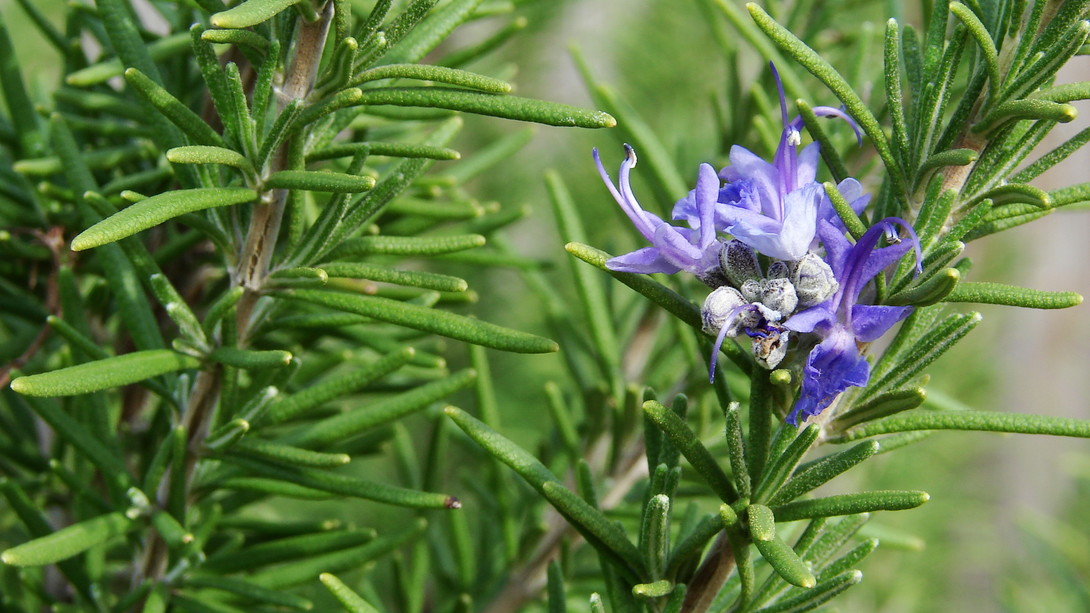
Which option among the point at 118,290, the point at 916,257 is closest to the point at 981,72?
the point at 916,257

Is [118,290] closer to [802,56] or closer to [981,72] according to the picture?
[802,56]

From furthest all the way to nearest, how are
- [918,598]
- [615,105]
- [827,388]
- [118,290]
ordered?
1. [918,598]
2. [615,105]
3. [118,290]
4. [827,388]

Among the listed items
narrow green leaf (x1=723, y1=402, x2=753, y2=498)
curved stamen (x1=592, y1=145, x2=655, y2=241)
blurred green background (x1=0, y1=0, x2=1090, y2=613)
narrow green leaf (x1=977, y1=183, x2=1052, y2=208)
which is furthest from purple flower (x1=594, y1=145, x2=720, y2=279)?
blurred green background (x1=0, y1=0, x2=1090, y2=613)

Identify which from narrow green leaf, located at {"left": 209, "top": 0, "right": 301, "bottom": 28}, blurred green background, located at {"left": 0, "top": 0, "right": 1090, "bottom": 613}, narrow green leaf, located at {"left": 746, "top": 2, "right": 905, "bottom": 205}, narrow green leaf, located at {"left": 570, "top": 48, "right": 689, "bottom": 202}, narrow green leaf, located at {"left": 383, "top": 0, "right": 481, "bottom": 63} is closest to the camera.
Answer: narrow green leaf, located at {"left": 209, "top": 0, "right": 301, "bottom": 28}

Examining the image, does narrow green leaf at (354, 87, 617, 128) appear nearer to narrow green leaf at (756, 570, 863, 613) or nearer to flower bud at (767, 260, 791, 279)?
flower bud at (767, 260, 791, 279)

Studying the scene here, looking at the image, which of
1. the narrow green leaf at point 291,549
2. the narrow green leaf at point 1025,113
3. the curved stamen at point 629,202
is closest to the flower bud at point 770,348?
the curved stamen at point 629,202

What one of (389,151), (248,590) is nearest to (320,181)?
(389,151)
